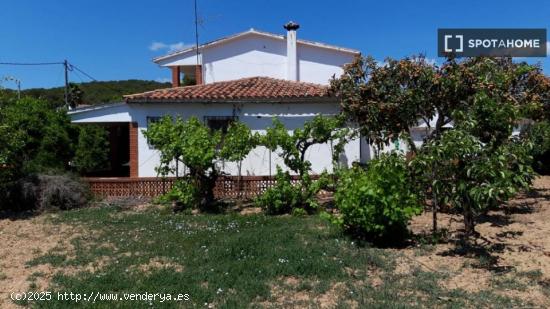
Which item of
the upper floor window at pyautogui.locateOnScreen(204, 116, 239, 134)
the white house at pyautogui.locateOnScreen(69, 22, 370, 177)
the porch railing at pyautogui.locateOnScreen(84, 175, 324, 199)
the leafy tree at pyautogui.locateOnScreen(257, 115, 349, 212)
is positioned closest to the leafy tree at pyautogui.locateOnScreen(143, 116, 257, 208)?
the leafy tree at pyautogui.locateOnScreen(257, 115, 349, 212)

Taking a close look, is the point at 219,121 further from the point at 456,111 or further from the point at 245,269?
the point at 245,269

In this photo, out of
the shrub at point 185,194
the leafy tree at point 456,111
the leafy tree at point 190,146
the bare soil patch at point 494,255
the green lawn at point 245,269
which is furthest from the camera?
the shrub at point 185,194

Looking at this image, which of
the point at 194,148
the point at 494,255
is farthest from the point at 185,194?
the point at 494,255

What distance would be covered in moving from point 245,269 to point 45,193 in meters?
6.66

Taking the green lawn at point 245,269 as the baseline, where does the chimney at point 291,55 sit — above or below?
above

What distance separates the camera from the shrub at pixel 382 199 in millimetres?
6492

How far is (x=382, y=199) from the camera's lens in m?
6.46

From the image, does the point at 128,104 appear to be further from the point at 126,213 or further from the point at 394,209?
the point at 394,209

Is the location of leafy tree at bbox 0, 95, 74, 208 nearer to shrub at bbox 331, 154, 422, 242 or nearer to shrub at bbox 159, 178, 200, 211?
shrub at bbox 159, 178, 200, 211

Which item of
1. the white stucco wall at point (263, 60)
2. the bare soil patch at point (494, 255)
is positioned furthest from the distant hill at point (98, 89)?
the bare soil patch at point (494, 255)

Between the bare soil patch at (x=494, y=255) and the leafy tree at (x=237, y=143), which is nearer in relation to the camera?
the bare soil patch at (x=494, y=255)

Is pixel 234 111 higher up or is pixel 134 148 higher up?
pixel 234 111

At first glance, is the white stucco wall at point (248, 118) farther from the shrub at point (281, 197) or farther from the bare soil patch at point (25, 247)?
the bare soil patch at point (25, 247)

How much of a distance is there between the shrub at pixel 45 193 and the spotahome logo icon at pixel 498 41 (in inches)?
364
